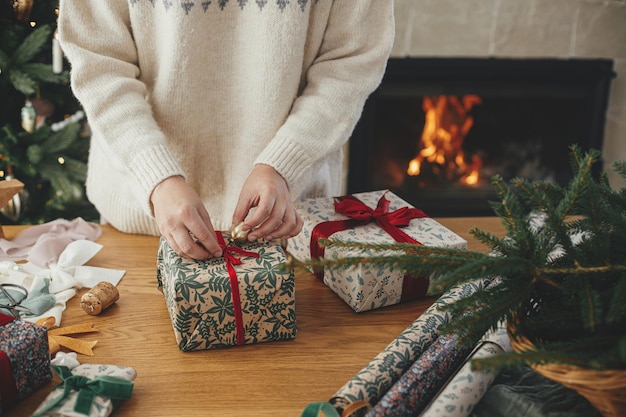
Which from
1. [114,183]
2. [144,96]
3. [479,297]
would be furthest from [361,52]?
[479,297]

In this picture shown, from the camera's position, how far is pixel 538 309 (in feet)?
2.39

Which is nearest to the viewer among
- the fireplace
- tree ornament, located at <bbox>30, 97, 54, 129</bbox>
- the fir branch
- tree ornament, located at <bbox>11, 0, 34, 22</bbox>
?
tree ornament, located at <bbox>11, 0, 34, 22</bbox>

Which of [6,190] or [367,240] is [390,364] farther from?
[6,190]

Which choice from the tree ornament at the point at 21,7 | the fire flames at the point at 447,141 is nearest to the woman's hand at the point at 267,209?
the tree ornament at the point at 21,7

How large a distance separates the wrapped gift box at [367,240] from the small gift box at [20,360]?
A: 1.40 ft

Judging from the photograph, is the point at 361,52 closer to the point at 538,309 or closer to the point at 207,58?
the point at 207,58

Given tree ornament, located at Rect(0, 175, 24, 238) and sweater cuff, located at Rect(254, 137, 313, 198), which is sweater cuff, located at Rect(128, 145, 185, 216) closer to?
sweater cuff, located at Rect(254, 137, 313, 198)

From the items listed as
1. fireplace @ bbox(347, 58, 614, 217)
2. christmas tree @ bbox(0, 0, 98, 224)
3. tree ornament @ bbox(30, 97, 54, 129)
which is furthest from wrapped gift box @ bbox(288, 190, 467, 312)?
fireplace @ bbox(347, 58, 614, 217)

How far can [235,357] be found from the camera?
898mm

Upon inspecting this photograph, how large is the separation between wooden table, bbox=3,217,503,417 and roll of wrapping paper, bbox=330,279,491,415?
7 cm

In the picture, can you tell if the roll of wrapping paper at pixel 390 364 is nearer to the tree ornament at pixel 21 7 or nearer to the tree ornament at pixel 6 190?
the tree ornament at pixel 6 190

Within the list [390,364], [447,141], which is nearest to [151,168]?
[390,364]

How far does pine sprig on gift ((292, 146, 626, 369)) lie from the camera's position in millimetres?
640

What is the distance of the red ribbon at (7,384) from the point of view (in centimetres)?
75
